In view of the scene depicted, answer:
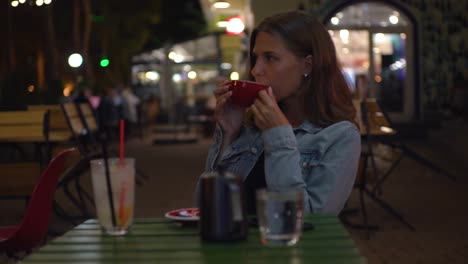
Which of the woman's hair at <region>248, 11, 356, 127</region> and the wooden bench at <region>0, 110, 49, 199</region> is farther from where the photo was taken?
the wooden bench at <region>0, 110, 49, 199</region>

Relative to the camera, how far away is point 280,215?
2547 millimetres

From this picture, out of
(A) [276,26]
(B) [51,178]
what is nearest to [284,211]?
(A) [276,26]

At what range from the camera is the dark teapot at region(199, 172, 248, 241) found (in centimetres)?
255

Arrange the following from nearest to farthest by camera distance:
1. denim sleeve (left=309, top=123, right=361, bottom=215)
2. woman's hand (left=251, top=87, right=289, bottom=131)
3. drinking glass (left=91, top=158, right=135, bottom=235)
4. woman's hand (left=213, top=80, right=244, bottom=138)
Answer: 1. drinking glass (left=91, top=158, right=135, bottom=235)
2. woman's hand (left=251, top=87, right=289, bottom=131)
3. denim sleeve (left=309, top=123, right=361, bottom=215)
4. woman's hand (left=213, top=80, right=244, bottom=138)

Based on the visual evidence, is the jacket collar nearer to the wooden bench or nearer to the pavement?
the pavement

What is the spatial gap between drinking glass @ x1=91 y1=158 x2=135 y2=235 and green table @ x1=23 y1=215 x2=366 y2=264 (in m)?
0.04

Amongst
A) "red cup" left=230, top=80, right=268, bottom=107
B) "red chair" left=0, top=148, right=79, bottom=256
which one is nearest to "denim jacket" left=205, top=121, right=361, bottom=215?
"red cup" left=230, top=80, right=268, bottom=107

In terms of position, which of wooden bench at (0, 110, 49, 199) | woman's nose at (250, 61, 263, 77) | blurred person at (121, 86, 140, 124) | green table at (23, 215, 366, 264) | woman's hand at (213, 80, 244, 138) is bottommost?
blurred person at (121, 86, 140, 124)

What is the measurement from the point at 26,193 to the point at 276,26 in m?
4.38

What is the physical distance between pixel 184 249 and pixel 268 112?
816mm

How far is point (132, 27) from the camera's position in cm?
4366

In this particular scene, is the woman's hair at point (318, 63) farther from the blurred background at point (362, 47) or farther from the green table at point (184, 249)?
the blurred background at point (362, 47)

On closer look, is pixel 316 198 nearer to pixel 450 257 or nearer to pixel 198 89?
pixel 450 257

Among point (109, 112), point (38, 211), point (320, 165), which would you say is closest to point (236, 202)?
point (320, 165)
